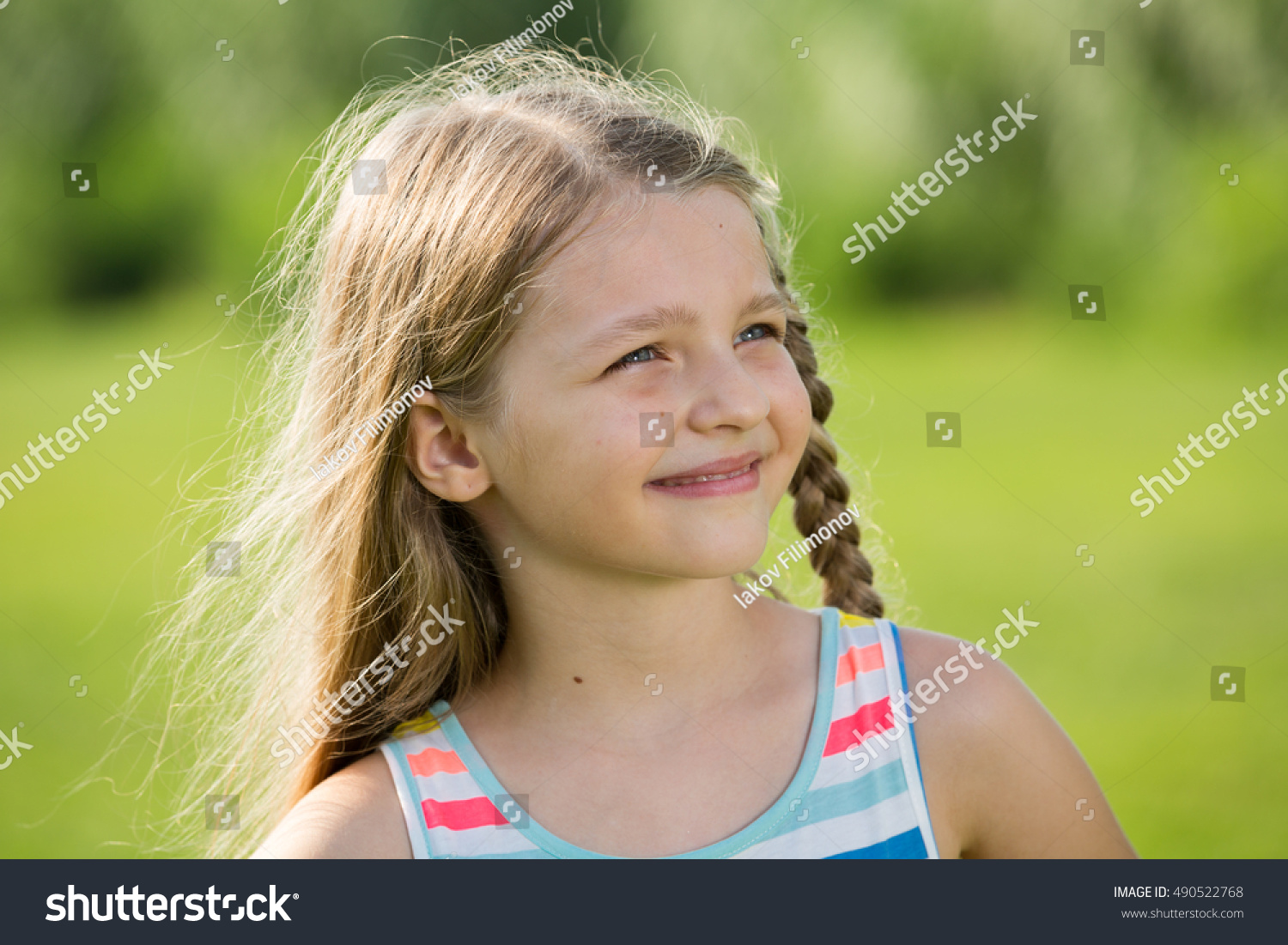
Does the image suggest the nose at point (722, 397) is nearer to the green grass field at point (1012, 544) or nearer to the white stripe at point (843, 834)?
the white stripe at point (843, 834)

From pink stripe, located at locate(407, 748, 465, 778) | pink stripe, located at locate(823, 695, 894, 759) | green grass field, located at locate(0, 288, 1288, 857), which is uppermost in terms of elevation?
green grass field, located at locate(0, 288, 1288, 857)

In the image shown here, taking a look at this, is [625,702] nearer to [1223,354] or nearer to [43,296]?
[1223,354]

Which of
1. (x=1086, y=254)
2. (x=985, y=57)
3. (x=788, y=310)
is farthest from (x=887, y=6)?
(x=788, y=310)

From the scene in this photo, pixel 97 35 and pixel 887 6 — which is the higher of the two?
pixel 97 35

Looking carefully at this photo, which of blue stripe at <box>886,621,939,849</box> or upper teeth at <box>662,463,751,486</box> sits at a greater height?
upper teeth at <box>662,463,751,486</box>

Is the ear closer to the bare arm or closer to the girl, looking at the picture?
the girl

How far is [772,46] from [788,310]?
5.16m

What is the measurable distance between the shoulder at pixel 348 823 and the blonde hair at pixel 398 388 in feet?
0.25

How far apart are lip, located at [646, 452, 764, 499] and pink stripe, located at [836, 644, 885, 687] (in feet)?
0.65

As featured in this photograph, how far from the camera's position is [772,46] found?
6012mm

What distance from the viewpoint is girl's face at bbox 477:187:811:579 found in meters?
1.02

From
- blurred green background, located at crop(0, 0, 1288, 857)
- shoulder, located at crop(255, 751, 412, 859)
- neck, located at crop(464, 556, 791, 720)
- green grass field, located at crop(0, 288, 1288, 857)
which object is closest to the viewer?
shoulder, located at crop(255, 751, 412, 859)

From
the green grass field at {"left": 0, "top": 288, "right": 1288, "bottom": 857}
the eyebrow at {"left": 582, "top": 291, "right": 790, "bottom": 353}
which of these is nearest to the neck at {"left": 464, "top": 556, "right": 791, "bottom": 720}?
the eyebrow at {"left": 582, "top": 291, "right": 790, "bottom": 353}

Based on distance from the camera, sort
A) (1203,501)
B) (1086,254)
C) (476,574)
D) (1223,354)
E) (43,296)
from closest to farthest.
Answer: (476,574) → (1203,501) → (1223,354) → (1086,254) → (43,296)
